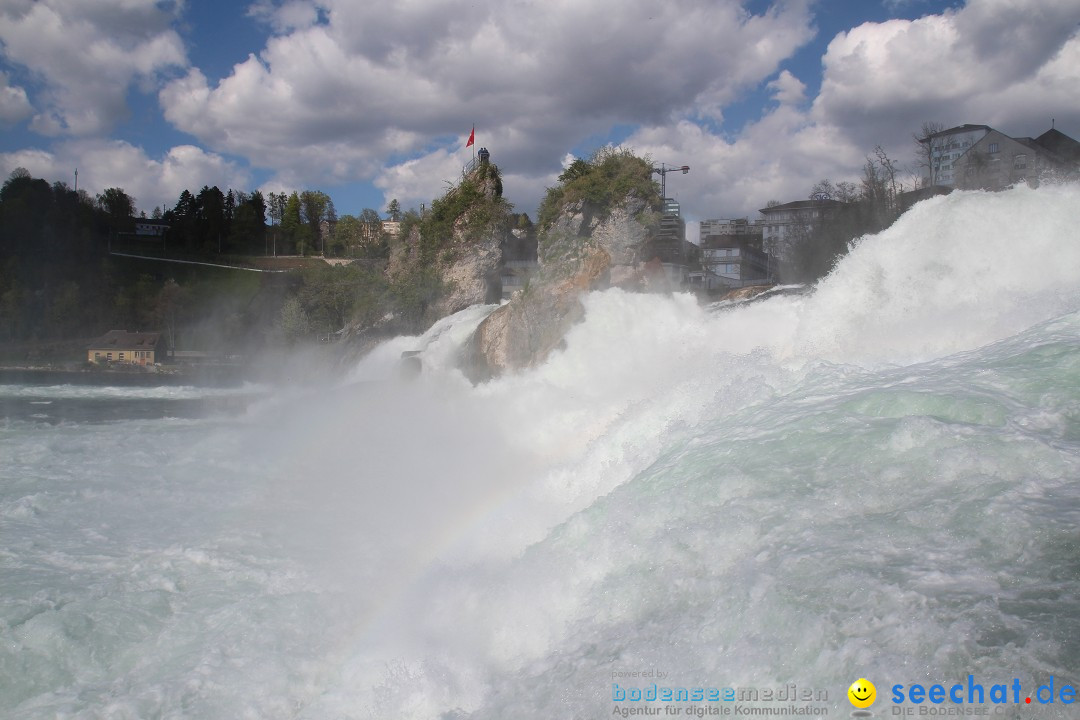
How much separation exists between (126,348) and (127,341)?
2.04ft

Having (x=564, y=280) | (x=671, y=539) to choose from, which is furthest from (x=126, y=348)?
(x=671, y=539)

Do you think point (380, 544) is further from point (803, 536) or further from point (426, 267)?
point (426, 267)

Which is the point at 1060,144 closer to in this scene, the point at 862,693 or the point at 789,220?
the point at 789,220

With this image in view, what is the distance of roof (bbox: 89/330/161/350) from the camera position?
107ft

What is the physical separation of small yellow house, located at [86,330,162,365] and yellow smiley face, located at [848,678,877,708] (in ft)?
114

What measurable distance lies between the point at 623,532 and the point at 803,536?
1220 mm

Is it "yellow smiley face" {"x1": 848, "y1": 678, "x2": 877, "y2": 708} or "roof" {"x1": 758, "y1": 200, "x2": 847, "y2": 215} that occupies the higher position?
"roof" {"x1": 758, "y1": 200, "x2": 847, "y2": 215}

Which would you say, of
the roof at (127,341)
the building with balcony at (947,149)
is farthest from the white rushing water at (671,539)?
the roof at (127,341)

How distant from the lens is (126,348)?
3250 cm

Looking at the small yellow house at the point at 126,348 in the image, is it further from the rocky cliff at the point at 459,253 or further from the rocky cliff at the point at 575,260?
the rocky cliff at the point at 575,260

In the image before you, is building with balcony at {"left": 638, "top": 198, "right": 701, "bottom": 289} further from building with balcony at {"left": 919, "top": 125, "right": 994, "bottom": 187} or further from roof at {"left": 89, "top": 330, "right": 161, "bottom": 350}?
roof at {"left": 89, "top": 330, "right": 161, "bottom": 350}

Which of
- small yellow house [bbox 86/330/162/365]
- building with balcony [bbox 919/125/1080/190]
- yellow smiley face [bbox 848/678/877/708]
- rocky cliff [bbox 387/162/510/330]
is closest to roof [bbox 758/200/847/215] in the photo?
building with balcony [bbox 919/125/1080/190]

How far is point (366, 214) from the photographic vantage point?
4956 centimetres

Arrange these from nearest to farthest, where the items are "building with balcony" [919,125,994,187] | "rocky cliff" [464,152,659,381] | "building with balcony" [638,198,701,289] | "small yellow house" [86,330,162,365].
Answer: "rocky cliff" [464,152,659,381]
"building with balcony" [638,198,701,289]
"building with balcony" [919,125,994,187]
"small yellow house" [86,330,162,365]
